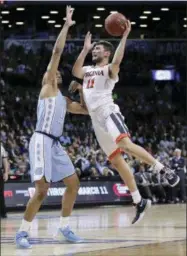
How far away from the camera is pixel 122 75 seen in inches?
1126

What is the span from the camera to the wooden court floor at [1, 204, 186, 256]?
27.2 ft

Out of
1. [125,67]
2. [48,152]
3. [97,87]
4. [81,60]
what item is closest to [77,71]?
[81,60]

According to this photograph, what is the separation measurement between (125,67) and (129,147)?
793 inches

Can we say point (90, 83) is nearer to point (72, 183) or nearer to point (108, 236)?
point (72, 183)

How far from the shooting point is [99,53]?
29.2 feet

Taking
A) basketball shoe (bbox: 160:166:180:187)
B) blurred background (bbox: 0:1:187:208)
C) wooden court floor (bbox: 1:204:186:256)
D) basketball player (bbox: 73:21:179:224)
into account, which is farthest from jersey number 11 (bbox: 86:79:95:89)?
blurred background (bbox: 0:1:187:208)

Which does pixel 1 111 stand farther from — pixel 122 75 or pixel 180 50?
pixel 180 50

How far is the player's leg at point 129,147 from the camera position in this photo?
858 centimetres

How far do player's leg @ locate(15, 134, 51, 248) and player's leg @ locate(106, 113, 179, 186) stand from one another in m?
0.88

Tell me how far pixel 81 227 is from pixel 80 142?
13.1 meters

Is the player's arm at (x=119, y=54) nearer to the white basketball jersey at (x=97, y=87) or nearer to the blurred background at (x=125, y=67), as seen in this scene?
the white basketball jersey at (x=97, y=87)

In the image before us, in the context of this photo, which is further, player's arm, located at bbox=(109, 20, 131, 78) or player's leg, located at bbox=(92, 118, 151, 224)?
player's leg, located at bbox=(92, 118, 151, 224)

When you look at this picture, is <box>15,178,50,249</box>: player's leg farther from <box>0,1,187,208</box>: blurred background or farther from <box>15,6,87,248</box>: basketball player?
<box>0,1,187,208</box>: blurred background

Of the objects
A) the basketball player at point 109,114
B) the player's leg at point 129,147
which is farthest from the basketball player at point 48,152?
the player's leg at point 129,147
